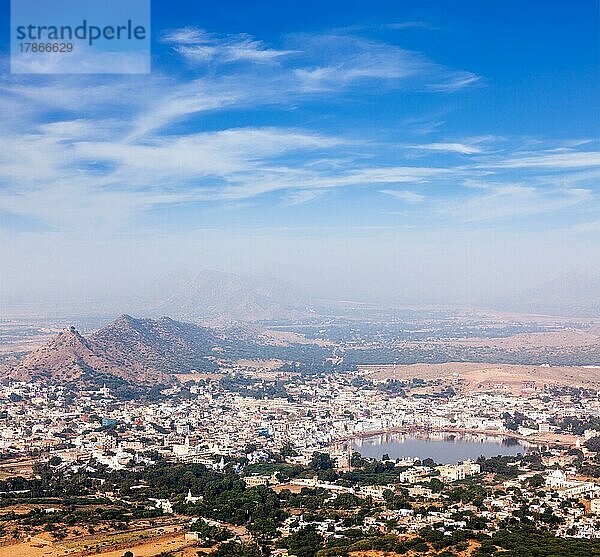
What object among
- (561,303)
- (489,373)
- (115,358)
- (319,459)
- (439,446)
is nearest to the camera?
(319,459)

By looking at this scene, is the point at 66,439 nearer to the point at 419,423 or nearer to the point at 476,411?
the point at 419,423

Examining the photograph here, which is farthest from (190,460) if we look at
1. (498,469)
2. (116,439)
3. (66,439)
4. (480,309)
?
(480,309)

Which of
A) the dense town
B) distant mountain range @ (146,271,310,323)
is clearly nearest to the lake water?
the dense town

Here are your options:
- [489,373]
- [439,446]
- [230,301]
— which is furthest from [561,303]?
[439,446]

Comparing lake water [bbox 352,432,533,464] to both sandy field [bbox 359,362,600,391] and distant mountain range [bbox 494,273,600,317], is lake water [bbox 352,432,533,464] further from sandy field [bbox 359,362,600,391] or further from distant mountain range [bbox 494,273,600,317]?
distant mountain range [bbox 494,273,600,317]

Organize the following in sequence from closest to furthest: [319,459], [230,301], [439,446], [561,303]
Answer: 1. [319,459]
2. [439,446]
3. [230,301]
4. [561,303]

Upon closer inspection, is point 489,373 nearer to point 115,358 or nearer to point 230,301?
point 115,358

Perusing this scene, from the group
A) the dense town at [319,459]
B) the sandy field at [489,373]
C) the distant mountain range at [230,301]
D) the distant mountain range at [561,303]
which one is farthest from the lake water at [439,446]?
the distant mountain range at [561,303]

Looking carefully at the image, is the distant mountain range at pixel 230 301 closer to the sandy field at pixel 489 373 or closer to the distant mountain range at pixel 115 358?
the distant mountain range at pixel 115 358
